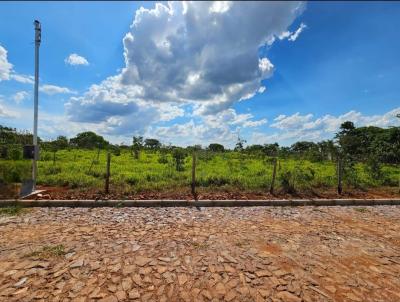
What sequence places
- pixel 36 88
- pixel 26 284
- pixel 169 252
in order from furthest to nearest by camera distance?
1. pixel 36 88
2. pixel 169 252
3. pixel 26 284

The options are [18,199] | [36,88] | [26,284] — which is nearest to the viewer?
[26,284]

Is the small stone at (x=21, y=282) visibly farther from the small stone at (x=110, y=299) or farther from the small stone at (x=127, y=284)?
the small stone at (x=127, y=284)

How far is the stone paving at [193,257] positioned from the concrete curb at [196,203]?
0.57m

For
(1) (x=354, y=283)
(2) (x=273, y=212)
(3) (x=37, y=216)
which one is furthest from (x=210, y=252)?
(3) (x=37, y=216)

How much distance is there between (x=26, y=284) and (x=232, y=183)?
7.35 meters

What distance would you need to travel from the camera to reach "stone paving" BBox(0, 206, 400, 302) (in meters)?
3.14

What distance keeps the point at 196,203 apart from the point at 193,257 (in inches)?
133

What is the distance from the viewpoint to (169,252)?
4.12 m

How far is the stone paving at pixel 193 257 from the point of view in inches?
124

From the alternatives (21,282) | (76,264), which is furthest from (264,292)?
(21,282)

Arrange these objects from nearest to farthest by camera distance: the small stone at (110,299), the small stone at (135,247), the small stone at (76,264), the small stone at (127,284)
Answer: the small stone at (110,299), the small stone at (127,284), the small stone at (76,264), the small stone at (135,247)

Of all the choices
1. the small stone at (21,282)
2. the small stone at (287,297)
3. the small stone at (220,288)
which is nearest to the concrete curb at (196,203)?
the small stone at (21,282)

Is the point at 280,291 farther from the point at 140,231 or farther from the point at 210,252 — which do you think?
the point at 140,231

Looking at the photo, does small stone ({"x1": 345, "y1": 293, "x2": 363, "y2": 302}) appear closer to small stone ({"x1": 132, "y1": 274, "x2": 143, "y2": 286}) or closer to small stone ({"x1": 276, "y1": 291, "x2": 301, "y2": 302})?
small stone ({"x1": 276, "y1": 291, "x2": 301, "y2": 302})
